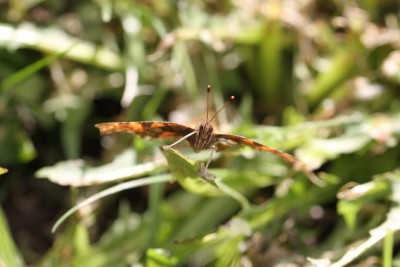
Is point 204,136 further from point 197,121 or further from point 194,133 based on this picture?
point 197,121

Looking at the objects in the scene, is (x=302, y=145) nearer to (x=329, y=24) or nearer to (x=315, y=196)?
(x=315, y=196)

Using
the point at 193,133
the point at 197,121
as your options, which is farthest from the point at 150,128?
the point at 197,121

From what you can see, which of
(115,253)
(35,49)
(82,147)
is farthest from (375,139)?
(35,49)

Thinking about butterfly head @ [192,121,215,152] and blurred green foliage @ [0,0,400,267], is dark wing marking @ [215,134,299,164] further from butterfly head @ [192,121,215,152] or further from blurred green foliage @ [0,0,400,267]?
blurred green foliage @ [0,0,400,267]

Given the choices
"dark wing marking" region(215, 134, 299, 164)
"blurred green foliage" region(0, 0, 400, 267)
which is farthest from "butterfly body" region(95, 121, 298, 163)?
"blurred green foliage" region(0, 0, 400, 267)

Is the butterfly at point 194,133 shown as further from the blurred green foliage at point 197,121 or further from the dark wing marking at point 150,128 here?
the blurred green foliage at point 197,121

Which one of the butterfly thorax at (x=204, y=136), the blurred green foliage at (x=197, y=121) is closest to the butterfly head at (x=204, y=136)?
the butterfly thorax at (x=204, y=136)

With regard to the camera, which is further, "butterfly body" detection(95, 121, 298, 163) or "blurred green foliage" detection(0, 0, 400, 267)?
"blurred green foliage" detection(0, 0, 400, 267)
